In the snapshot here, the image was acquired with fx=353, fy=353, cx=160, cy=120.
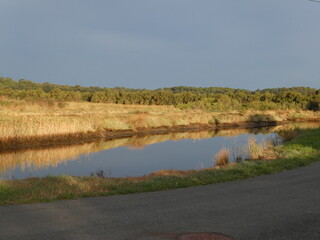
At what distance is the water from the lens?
63.0 ft

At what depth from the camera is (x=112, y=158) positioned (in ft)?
77.9

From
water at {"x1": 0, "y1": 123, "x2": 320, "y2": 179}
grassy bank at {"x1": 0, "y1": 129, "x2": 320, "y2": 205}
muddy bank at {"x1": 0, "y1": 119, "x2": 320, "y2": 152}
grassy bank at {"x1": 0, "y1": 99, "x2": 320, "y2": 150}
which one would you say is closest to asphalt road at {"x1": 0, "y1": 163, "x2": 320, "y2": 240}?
grassy bank at {"x1": 0, "y1": 129, "x2": 320, "y2": 205}

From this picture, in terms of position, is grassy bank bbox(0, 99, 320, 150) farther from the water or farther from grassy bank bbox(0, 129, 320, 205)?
grassy bank bbox(0, 129, 320, 205)

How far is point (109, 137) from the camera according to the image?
1348 inches

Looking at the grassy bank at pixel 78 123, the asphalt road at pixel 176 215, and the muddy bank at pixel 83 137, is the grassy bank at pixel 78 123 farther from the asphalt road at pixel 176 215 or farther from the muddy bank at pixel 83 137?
the asphalt road at pixel 176 215

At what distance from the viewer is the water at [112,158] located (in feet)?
63.0

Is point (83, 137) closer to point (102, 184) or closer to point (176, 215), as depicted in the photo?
point (102, 184)

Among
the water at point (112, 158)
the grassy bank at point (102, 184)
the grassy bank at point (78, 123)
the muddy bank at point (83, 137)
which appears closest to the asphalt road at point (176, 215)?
the grassy bank at point (102, 184)

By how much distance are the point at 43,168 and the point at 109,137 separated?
14728 mm

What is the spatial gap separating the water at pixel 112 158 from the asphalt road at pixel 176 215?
23.5 feet

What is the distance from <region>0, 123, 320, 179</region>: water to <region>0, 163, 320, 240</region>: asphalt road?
717 cm

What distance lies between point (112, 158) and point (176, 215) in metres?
16.4

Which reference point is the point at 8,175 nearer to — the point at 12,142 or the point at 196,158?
the point at 12,142

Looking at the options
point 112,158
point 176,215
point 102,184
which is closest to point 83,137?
point 112,158
